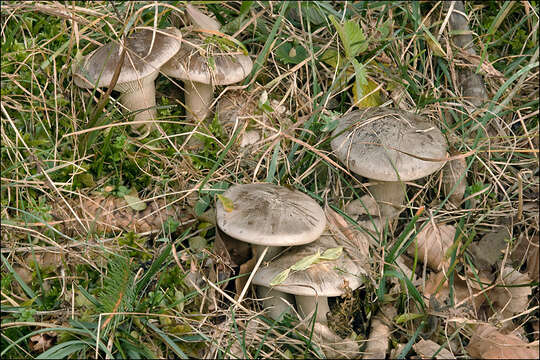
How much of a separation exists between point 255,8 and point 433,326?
1983mm

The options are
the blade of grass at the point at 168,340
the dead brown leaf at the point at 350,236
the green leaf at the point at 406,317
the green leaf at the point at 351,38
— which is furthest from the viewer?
the green leaf at the point at 351,38

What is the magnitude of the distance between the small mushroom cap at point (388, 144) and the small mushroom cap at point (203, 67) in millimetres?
591

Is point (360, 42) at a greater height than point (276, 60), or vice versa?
point (360, 42)

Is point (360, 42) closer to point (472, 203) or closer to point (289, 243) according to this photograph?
point (472, 203)

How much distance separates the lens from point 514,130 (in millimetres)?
3121

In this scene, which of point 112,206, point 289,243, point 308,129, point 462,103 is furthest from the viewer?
point 462,103

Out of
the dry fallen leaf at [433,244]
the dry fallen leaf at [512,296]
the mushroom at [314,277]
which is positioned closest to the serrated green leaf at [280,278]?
the mushroom at [314,277]

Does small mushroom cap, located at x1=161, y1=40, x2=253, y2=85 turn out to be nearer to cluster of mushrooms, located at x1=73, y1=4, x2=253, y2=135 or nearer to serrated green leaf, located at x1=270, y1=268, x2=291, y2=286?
cluster of mushrooms, located at x1=73, y1=4, x2=253, y2=135

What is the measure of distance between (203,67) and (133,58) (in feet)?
1.06

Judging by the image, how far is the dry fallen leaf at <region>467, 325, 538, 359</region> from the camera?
2121mm

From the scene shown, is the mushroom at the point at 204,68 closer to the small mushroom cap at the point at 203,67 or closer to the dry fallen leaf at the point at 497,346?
the small mushroom cap at the point at 203,67

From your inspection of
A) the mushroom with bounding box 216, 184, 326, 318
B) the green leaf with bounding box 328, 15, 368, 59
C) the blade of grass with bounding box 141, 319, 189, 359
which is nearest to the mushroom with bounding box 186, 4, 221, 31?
the green leaf with bounding box 328, 15, 368, 59

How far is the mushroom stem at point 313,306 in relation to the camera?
7.49 ft

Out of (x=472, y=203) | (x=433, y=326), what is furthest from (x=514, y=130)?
(x=433, y=326)
